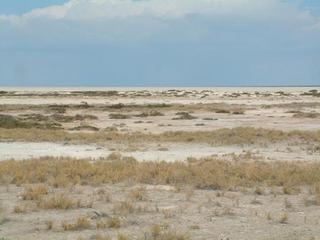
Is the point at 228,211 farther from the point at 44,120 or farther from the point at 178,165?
the point at 44,120

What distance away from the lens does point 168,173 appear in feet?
56.6

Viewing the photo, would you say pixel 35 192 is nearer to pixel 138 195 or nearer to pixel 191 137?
pixel 138 195

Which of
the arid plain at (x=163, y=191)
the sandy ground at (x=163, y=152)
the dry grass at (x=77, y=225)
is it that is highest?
the dry grass at (x=77, y=225)

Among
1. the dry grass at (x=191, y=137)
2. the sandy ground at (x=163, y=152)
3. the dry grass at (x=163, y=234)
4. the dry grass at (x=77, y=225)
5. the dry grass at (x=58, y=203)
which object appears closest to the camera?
the dry grass at (x=163, y=234)

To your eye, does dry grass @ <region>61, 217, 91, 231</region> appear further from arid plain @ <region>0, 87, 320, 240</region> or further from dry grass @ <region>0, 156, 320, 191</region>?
dry grass @ <region>0, 156, 320, 191</region>

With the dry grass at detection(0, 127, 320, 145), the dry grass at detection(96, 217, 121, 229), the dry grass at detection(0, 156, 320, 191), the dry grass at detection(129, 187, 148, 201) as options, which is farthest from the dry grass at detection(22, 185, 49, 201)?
the dry grass at detection(0, 127, 320, 145)

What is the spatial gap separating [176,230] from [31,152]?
15296mm

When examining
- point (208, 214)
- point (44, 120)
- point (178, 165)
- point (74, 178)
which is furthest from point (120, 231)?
point (44, 120)

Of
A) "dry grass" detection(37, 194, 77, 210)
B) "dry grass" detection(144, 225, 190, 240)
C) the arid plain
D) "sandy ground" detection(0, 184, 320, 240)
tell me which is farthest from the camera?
"dry grass" detection(37, 194, 77, 210)

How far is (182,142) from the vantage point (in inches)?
1140

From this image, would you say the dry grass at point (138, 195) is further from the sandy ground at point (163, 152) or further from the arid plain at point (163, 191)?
the sandy ground at point (163, 152)

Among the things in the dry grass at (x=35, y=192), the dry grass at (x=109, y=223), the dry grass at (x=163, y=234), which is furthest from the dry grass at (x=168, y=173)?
the dry grass at (x=163, y=234)

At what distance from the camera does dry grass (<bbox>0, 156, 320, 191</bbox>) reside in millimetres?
16422

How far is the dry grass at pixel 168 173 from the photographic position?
16.4 meters
